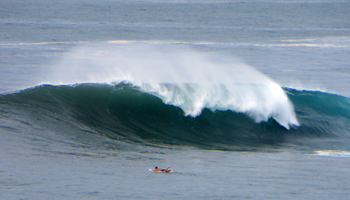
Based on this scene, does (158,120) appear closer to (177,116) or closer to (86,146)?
(177,116)

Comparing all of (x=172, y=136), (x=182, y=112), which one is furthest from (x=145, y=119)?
(x=172, y=136)

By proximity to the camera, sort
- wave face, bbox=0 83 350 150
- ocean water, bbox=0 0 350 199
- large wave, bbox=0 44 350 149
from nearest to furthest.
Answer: ocean water, bbox=0 0 350 199
wave face, bbox=0 83 350 150
large wave, bbox=0 44 350 149

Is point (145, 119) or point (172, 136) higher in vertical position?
point (145, 119)

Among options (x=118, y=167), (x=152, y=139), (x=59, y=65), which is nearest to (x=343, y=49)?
(x=59, y=65)

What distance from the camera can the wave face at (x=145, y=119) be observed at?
1374 cm

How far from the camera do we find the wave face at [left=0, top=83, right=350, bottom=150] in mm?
13742

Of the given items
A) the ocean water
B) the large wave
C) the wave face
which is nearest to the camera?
the ocean water

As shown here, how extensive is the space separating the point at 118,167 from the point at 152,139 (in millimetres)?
3104

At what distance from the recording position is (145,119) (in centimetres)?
1506

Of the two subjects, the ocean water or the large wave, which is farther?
the large wave

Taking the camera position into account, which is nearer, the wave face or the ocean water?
the ocean water

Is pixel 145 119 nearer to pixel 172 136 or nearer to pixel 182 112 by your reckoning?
pixel 182 112

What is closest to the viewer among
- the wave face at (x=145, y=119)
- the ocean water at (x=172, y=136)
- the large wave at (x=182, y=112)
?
the ocean water at (x=172, y=136)

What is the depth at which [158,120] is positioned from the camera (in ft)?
49.4
